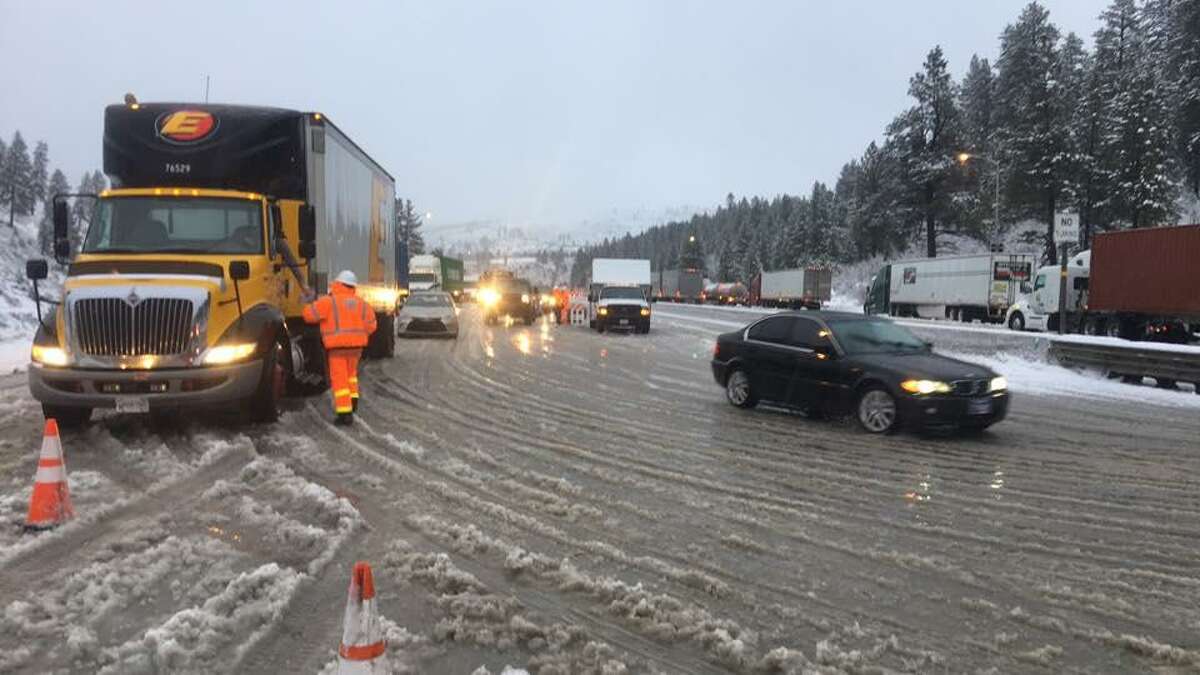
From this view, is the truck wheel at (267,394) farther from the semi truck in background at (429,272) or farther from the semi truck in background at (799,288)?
the semi truck in background at (799,288)

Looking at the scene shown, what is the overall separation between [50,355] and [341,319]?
2.88 metres

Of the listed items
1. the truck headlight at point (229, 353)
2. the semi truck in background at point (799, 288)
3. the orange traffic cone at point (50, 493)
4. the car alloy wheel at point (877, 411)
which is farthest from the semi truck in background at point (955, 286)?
the orange traffic cone at point (50, 493)

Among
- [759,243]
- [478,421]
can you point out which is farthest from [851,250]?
[478,421]

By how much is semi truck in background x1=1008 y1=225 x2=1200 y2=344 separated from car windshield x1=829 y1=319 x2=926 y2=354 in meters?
11.6

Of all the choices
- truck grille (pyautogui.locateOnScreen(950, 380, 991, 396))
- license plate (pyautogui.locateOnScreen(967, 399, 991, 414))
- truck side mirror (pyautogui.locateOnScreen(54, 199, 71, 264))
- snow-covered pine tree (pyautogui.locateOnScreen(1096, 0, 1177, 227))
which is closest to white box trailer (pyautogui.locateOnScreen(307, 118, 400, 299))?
truck side mirror (pyautogui.locateOnScreen(54, 199, 71, 264))

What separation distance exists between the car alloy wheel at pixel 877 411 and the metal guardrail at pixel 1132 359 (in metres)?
8.59

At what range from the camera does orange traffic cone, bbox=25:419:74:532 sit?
5410 millimetres

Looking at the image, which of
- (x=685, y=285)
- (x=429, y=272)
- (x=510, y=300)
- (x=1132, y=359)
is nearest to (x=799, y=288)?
(x=685, y=285)

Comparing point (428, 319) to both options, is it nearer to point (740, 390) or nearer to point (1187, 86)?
point (740, 390)

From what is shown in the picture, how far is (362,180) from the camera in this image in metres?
15.0

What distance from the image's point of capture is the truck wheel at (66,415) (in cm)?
856

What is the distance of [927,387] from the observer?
9.31m

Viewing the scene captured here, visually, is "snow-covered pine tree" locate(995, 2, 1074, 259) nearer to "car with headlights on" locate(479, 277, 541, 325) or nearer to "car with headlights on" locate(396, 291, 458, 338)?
"car with headlights on" locate(479, 277, 541, 325)

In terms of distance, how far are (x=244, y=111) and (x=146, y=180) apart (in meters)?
1.50
